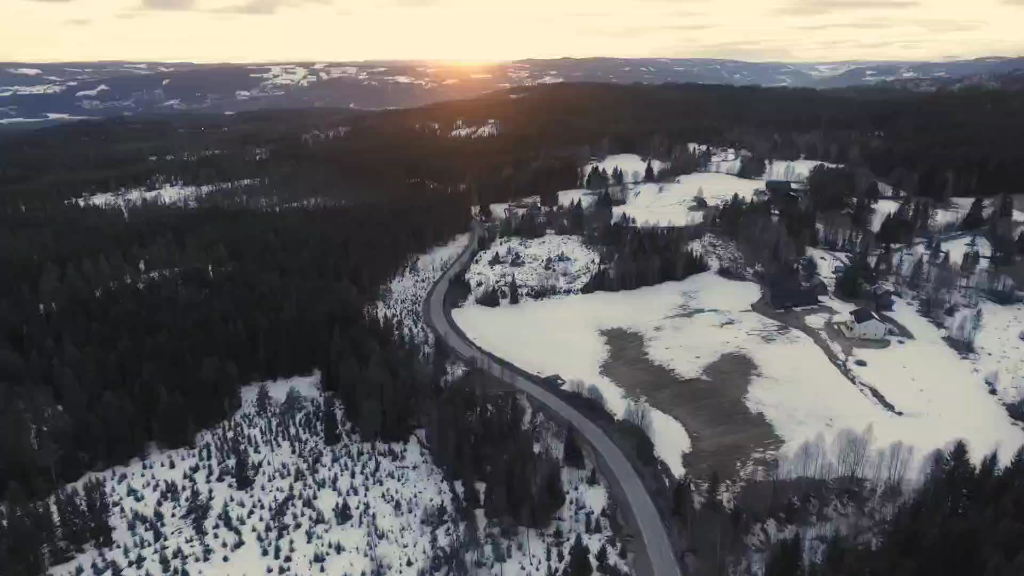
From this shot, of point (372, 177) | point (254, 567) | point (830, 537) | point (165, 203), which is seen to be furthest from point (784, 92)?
point (254, 567)

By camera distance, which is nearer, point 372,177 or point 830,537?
point 830,537

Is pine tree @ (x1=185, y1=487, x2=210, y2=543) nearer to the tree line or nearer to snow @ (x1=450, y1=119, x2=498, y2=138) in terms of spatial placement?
the tree line

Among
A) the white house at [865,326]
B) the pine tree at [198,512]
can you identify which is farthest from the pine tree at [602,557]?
the white house at [865,326]

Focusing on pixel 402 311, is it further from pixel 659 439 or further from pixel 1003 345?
pixel 1003 345

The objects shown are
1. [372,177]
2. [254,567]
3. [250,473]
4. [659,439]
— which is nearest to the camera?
[254,567]

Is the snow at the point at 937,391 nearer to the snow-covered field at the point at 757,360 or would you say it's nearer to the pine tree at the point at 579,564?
the snow-covered field at the point at 757,360

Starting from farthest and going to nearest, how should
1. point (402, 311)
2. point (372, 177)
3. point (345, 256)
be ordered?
point (372, 177), point (345, 256), point (402, 311)
